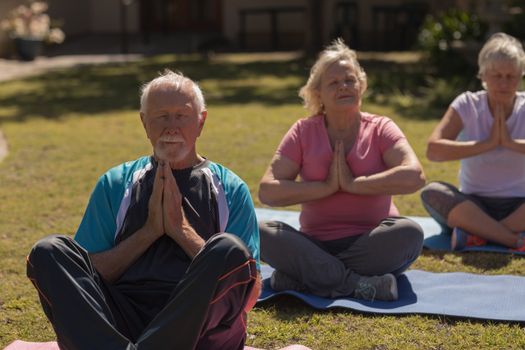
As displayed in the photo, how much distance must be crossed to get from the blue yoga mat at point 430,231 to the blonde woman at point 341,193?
0.81 meters

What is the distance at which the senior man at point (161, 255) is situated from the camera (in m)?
2.78

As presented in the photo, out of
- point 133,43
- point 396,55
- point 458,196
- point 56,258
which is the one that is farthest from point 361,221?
point 133,43

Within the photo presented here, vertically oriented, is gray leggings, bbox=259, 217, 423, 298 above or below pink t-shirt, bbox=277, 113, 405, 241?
below

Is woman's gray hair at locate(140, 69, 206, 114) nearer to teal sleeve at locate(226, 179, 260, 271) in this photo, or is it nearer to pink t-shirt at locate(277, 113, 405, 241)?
teal sleeve at locate(226, 179, 260, 271)

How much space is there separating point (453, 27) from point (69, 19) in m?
11.4

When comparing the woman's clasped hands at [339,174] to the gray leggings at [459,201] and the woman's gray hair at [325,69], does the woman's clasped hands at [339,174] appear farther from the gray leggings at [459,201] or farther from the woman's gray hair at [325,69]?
the gray leggings at [459,201]

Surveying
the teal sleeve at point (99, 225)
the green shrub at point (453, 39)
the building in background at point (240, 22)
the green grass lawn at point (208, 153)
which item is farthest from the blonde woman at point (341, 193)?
Result: the building in background at point (240, 22)

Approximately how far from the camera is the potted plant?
54.5ft

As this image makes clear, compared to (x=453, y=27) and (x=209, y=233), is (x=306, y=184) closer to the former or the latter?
(x=209, y=233)

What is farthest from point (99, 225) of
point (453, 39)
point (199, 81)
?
point (199, 81)

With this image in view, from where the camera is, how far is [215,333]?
296cm

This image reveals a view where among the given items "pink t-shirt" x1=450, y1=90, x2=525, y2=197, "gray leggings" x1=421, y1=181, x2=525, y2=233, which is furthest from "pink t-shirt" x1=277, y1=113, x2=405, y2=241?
"pink t-shirt" x1=450, y1=90, x2=525, y2=197

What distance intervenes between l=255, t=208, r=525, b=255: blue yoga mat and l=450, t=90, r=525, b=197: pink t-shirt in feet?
1.10

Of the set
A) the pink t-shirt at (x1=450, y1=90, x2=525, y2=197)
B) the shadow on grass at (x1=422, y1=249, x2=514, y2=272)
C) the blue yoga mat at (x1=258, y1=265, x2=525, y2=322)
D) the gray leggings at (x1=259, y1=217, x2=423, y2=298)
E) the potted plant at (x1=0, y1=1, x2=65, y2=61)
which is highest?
the potted plant at (x1=0, y1=1, x2=65, y2=61)
